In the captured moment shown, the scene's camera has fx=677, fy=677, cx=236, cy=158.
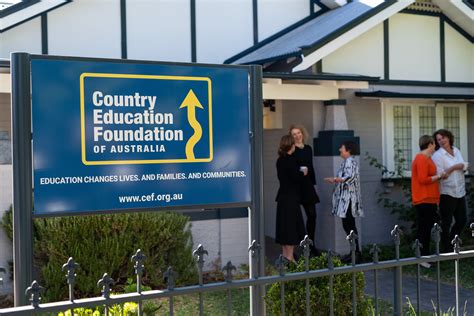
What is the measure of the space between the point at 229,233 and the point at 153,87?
4893 mm

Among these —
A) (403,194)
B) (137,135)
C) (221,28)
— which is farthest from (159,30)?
(137,135)

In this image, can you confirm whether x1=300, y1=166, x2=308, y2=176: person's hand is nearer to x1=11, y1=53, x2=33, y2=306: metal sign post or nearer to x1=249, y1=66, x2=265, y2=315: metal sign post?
x1=249, y1=66, x2=265, y2=315: metal sign post

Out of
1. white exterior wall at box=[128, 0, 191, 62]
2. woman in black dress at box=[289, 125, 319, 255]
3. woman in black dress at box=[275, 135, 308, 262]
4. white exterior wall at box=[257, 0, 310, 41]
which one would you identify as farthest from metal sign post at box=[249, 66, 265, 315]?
white exterior wall at box=[257, 0, 310, 41]

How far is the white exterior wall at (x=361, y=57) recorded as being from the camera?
34.2 ft

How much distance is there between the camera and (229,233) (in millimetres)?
9031

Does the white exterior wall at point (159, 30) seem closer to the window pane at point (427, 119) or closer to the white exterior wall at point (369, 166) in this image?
the white exterior wall at point (369, 166)

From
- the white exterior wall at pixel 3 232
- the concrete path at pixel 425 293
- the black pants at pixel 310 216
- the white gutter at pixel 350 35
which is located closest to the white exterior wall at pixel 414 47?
the white gutter at pixel 350 35

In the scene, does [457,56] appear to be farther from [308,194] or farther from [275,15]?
[308,194]

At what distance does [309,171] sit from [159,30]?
3214 mm

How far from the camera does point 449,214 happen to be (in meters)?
9.43

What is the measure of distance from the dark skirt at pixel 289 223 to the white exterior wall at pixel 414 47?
3.39 m

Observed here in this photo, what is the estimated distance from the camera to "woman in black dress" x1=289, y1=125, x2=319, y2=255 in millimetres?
9195

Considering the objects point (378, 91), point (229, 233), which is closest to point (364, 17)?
point (378, 91)

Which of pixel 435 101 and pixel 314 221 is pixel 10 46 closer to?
pixel 314 221
